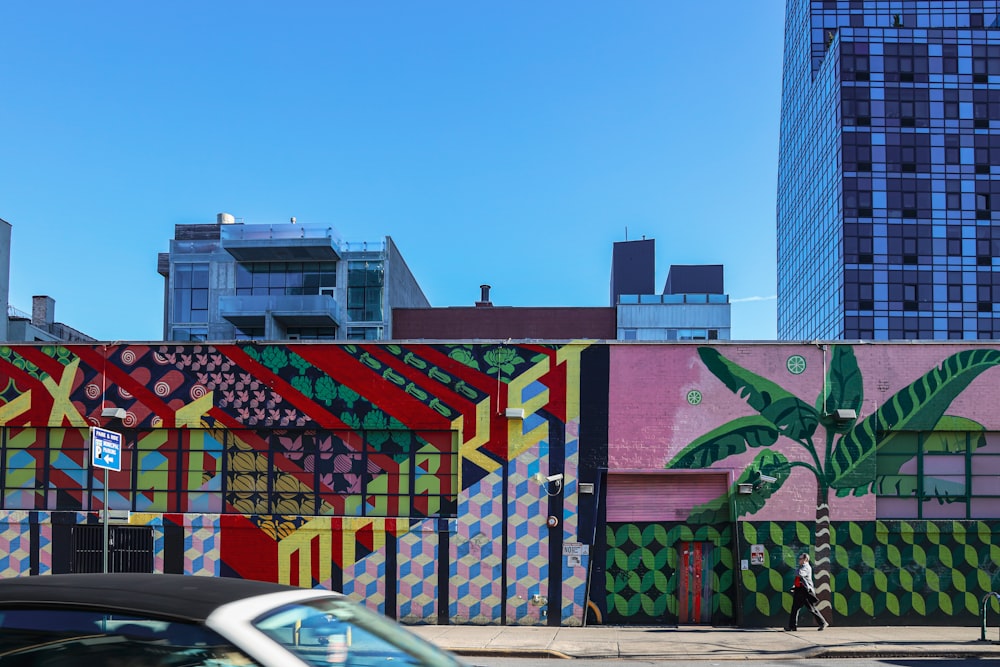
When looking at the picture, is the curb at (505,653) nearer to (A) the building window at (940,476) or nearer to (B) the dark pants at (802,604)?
(B) the dark pants at (802,604)

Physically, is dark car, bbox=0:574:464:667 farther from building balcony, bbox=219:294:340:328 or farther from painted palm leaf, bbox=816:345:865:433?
building balcony, bbox=219:294:340:328

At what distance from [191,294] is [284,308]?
802 cm

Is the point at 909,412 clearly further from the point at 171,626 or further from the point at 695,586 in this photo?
the point at 171,626

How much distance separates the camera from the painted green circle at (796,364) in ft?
57.4

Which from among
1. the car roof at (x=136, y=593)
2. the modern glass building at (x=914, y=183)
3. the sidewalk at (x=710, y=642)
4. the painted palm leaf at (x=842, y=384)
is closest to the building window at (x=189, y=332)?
the sidewalk at (x=710, y=642)

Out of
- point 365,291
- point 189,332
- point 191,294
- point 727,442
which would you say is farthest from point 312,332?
point 727,442

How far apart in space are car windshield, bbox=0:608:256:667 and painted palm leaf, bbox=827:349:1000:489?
50.6ft

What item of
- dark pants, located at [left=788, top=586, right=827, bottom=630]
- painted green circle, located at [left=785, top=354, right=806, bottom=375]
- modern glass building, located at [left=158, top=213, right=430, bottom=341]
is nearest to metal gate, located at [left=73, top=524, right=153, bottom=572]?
dark pants, located at [left=788, top=586, right=827, bottom=630]

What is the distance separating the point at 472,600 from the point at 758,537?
5614 millimetres

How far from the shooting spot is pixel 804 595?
52.6ft

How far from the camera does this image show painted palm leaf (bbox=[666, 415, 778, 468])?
17344mm

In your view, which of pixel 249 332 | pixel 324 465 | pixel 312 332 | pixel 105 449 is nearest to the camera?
pixel 105 449

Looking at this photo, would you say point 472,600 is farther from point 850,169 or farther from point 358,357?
point 850,169

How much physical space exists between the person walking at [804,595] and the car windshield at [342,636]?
41.9 feet
